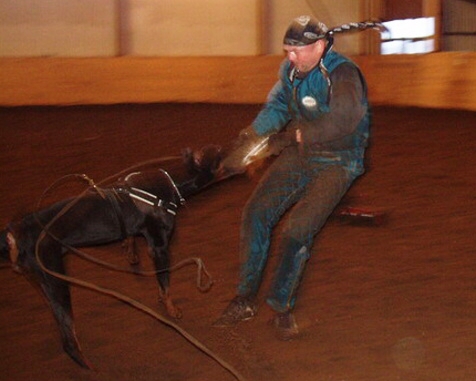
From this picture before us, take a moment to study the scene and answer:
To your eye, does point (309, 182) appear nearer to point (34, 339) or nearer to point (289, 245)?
point (289, 245)

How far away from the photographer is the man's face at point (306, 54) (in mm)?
4961

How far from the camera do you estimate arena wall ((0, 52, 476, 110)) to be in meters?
12.4

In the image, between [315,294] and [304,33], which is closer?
[304,33]

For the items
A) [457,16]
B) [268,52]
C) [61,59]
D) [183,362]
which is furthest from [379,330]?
[457,16]

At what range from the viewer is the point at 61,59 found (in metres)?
13.1

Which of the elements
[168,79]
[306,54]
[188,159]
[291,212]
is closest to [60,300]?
[188,159]

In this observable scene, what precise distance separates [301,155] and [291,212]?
1.22 feet

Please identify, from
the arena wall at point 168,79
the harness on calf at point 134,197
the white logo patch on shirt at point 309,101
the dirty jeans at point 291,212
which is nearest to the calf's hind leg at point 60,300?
the harness on calf at point 134,197

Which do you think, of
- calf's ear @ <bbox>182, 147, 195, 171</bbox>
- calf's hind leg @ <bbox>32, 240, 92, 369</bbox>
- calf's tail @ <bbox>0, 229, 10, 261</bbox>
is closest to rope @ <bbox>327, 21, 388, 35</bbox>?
calf's ear @ <bbox>182, 147, 195, 171</bbox>

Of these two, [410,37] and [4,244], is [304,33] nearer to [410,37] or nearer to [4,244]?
[4,244]

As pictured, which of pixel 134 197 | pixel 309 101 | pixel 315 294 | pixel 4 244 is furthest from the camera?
pixel 315 294

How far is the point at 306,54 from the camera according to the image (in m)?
4.97

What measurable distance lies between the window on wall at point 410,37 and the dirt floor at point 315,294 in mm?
7040

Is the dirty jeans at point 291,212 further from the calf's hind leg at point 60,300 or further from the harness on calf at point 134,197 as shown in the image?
the calf's hind leg at point 60,300
